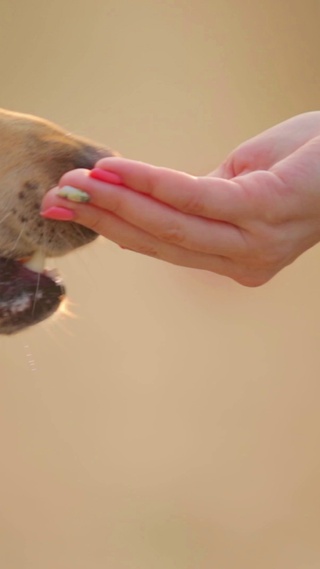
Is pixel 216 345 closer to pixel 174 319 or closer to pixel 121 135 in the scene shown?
pixel 174 319

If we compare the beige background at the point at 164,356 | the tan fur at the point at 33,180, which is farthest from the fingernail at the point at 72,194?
the beige background at the point at 164,356

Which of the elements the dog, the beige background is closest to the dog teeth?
the dog

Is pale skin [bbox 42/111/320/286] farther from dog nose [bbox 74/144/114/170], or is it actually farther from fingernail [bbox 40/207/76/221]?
dog nose [bbox 74/144/114/170]

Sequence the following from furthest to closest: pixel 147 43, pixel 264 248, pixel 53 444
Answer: pixel 147 43, pixel 53 444, pixel 264 248

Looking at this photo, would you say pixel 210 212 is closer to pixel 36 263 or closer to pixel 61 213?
pixel 61 213

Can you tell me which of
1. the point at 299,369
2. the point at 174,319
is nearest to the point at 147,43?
the point at 174,319

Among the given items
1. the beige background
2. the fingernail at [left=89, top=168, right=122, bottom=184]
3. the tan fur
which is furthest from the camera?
the beige background

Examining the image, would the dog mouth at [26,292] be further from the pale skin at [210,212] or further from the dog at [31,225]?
the pale skin at [210,212]
